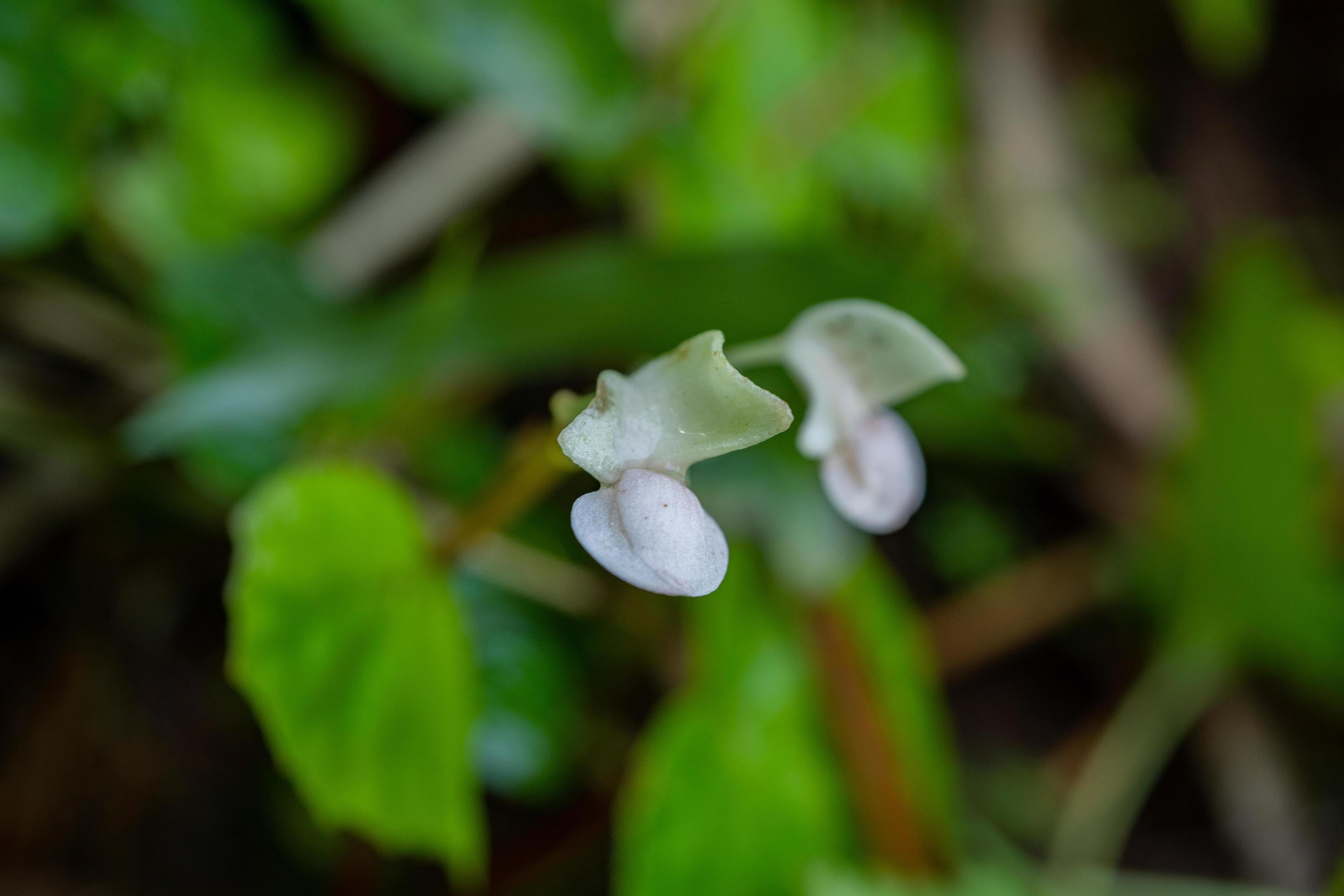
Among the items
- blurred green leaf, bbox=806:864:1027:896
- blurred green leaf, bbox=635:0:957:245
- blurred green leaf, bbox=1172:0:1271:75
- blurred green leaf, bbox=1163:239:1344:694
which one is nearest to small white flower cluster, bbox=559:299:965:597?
blurred green leaf, bbox=806:864:1027:896

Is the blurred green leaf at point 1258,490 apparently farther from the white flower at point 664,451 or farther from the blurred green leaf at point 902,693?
the white flower at point 664,451

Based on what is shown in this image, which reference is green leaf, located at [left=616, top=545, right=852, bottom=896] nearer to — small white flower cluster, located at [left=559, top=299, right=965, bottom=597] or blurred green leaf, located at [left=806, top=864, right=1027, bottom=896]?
blurred green leaf, located at [left=806, top=864, right=1027, bottom=896]

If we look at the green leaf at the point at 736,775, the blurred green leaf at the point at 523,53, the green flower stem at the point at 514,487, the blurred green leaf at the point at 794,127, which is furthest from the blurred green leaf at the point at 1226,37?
the green flower stem at the point at 514,487

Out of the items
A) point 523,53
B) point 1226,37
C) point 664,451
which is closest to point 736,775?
point 664,451

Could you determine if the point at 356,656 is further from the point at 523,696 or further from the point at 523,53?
the point at 523,53

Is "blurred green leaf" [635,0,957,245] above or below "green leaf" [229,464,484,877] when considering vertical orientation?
above

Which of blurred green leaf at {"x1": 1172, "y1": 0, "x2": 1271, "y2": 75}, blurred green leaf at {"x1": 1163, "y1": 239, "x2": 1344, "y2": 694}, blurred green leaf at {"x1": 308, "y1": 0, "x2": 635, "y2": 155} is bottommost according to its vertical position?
blurred green leaf at {"x1": 1163, "y1": 239, "x2": 1344, "y2": 694}
